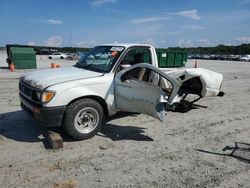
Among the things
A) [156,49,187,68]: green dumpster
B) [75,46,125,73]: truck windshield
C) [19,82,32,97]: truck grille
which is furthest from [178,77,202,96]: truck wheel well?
[156,49,187,68]: green dumpster

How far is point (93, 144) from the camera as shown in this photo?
4887 mm

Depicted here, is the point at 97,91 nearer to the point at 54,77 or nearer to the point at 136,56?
the point at 54,77

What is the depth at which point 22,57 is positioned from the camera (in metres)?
20.6

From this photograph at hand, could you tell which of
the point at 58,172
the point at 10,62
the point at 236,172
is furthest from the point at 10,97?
the point at 10,62

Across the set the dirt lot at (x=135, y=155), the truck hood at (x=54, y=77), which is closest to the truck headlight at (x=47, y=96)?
the truck hood at (x=54, y=77)

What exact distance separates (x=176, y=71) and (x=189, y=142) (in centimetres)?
216

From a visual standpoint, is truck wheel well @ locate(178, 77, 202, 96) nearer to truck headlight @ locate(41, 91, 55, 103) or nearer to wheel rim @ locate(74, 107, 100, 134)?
wheel rim @ locate(74, 107, 100, 134)

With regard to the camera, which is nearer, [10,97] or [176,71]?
[176,71]

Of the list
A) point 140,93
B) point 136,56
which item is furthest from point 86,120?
point 136,56

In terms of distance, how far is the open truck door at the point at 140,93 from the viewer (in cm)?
498

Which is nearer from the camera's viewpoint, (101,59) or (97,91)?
(97,91)

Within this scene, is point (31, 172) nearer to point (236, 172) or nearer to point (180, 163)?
point (180, 163)

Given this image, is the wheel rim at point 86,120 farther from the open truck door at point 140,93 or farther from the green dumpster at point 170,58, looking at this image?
the green dumpster at point 170,58

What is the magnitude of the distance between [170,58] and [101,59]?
16.7 metres
